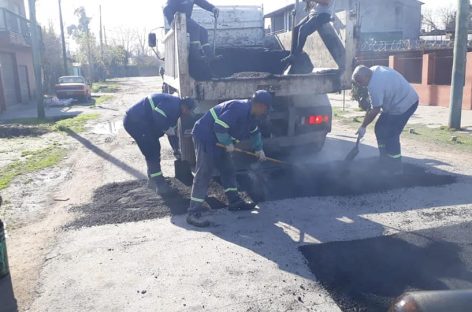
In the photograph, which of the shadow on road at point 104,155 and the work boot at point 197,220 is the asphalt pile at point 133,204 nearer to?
the work boot at point 197,220

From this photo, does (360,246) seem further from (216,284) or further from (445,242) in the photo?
(216,284)

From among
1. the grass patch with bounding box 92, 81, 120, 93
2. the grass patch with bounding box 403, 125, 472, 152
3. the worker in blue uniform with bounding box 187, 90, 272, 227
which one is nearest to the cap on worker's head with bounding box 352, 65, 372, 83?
the worker in blue uniform with bounding box 187, 90, 272, 227

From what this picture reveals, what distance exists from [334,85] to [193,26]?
7.80 ft

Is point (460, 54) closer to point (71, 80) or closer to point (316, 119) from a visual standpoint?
point (316, 119)

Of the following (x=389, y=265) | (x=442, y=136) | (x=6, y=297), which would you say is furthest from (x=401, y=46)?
(x=6, y=297)

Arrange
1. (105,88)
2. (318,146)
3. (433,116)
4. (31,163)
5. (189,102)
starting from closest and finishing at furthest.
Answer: (189,102) → (318,146) → (31,163) → (433,116) → (105,88)

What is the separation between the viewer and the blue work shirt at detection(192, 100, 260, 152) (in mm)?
4486

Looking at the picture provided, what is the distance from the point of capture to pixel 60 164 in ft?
26.0

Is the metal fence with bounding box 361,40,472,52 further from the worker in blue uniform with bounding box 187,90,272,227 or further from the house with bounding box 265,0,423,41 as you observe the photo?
the worker in blue uniform with bounding box 187,90,272,227

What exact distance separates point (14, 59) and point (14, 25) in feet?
5.50

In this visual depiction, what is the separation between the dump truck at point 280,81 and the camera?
18.4 feet

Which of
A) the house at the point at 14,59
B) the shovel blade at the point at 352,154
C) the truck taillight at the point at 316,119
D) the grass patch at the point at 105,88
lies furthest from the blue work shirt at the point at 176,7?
the grass patch at the point at 105,88

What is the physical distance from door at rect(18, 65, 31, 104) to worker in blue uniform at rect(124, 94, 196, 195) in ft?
61.6

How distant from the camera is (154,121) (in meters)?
5.39
